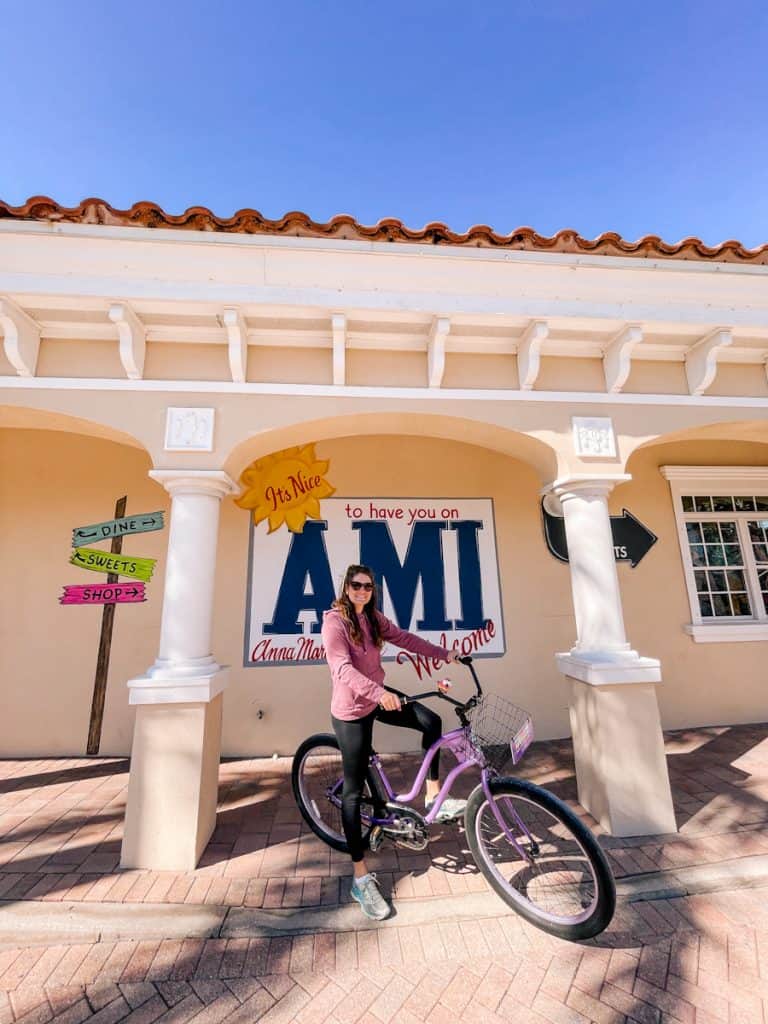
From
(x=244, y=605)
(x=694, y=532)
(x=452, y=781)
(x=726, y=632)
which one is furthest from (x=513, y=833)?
(x=694, y=532)

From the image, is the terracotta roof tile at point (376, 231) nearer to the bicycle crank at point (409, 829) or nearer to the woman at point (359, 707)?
the woman at point (359, 707)

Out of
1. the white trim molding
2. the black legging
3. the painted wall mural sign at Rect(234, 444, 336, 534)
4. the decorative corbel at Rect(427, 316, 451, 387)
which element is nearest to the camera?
the black legging

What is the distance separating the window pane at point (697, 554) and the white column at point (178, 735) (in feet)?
18.1

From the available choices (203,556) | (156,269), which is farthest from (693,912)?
(156,269)

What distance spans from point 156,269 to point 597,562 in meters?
3.83

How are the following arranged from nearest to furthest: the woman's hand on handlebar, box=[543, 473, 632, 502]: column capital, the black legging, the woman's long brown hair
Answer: the woman's hand on handlebar → the black legging → the woman's long brown hair → box=[543, 473, 632, 502]: column capital

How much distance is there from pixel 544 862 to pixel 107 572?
467 centimetres

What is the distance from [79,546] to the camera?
4.82 metres

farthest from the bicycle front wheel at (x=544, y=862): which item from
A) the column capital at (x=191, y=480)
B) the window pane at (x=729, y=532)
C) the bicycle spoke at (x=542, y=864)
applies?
the window pane at (x=729, y=532)

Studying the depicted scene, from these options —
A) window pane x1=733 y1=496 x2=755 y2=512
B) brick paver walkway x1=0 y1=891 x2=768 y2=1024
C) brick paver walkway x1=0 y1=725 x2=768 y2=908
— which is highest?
window pane x1=733 y1=496 x2=755 y2=512

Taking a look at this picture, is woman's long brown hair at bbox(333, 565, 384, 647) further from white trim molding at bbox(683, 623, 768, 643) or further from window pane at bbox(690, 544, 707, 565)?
window pane at bbox(690, 544, 707, 565)

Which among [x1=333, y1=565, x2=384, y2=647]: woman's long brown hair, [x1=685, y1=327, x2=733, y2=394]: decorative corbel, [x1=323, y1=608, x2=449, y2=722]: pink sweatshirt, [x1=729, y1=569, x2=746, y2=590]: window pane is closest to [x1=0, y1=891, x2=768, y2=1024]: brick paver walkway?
[x1=323, y1=608, x2=449, y2=722]: pink sweatshirt

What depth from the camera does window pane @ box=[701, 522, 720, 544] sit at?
563cm

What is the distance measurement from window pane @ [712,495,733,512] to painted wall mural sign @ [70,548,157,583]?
6.75m
